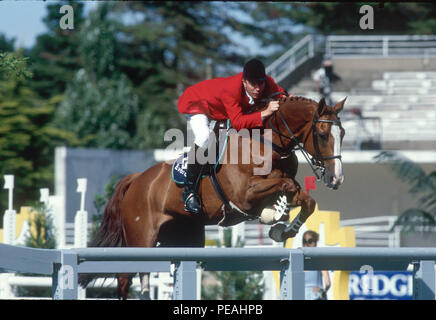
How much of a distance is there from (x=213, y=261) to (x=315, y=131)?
5.33 feet

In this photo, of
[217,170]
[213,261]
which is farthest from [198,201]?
[213,261]

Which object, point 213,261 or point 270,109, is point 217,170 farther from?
point 213,261

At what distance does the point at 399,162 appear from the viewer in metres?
10.0

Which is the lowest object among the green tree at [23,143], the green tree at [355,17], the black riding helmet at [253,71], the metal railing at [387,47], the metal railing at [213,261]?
the metal railing at [213,261]

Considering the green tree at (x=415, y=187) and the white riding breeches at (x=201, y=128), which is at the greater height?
the green tree at (x=415, y=187)

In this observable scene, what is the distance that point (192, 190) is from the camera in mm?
5270

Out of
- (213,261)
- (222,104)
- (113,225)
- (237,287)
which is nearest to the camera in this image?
(213,261)

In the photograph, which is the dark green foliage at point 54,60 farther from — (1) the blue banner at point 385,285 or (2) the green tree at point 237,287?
(1) the blue banner at point 385,285

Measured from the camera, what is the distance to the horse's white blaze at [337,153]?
4.80 metres

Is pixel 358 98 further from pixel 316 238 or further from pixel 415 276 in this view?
pixel 415 276

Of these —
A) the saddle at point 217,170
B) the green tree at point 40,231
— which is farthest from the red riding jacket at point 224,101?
the green tree at point 40,231

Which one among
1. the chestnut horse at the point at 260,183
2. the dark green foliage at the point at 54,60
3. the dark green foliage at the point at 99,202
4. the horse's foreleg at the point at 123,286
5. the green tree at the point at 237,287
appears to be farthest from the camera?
the dark green foliage at the point at 54,60
